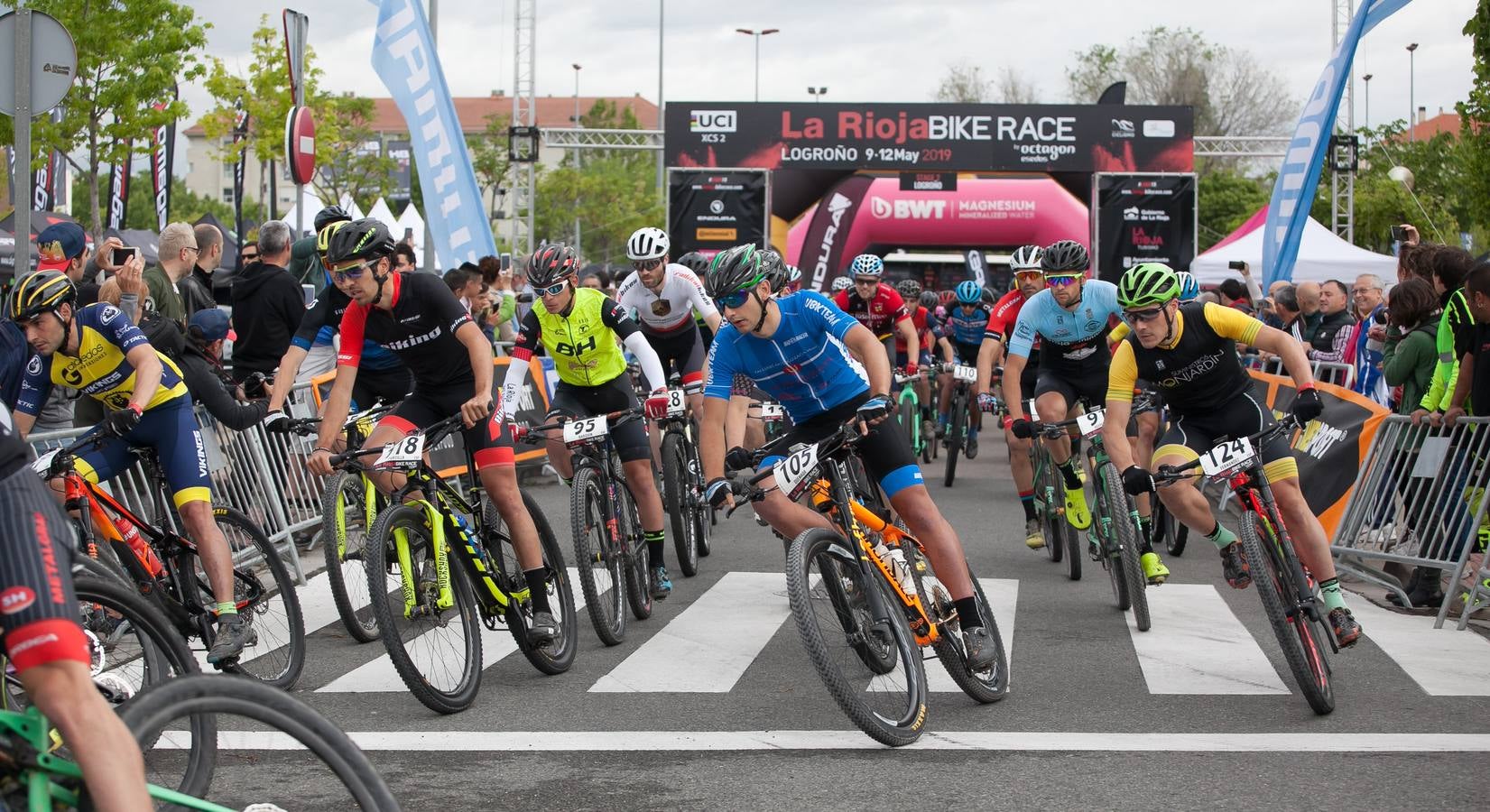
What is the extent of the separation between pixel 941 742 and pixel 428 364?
2936mm

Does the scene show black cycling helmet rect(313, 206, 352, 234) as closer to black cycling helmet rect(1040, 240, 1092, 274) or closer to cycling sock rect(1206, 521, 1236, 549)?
black cycling helmet rect(1040, 240, 1092, 274)

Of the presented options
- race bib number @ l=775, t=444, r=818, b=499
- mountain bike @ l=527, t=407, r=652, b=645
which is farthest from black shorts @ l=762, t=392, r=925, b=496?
mountain bike @ l=527, t=407, r=652, b=645

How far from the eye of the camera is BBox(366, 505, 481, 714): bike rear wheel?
6062mm

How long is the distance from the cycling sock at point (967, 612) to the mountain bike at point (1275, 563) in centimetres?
98

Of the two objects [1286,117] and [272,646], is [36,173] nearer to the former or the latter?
[272,646]

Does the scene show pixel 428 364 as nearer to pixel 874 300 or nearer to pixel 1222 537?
pixel 1222 537

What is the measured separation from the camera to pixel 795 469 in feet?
20.2

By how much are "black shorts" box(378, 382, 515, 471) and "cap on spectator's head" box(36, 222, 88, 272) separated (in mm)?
3548

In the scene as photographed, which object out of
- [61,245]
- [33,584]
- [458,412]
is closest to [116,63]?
[61,245]

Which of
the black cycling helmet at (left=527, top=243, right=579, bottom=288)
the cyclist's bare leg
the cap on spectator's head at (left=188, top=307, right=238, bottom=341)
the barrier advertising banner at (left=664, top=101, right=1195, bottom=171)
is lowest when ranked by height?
the cyclist's bare leg

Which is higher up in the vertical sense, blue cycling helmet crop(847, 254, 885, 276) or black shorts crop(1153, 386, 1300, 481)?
blue cycling helmet crop(847, 254, 885, 276)

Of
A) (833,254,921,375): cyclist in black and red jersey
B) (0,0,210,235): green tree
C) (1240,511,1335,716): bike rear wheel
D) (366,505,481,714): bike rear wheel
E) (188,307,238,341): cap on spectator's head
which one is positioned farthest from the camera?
(0,0,210,235): green tree

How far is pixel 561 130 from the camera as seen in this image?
3425cm

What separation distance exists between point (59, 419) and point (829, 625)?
5465 mm
